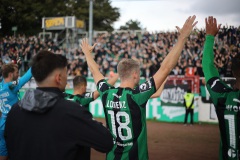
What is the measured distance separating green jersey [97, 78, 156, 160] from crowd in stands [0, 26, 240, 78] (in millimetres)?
12772

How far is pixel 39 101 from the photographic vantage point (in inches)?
82.1

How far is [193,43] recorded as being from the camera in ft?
60.8

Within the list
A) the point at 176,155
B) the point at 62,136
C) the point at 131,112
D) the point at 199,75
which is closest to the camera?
the point at 62,136

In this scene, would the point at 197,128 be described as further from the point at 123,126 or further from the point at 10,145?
the point at 10,145

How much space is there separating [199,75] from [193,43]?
3056 millimetres

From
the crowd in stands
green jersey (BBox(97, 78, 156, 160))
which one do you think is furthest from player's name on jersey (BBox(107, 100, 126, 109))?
the crowd in stands

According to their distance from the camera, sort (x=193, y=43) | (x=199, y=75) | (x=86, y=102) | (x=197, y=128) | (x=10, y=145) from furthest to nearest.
Answer: (x=193, y=43) → (x=199, y=75) → (x=197, y=128) → (x=86, y=102) → (x=10, y=145)

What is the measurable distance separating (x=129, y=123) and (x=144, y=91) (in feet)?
1.51

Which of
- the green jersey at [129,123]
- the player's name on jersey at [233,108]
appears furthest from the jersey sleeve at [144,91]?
the player's name on jersey at [233,108]

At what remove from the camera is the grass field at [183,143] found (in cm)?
855

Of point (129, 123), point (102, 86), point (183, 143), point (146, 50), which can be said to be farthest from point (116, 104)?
point (146, 50)

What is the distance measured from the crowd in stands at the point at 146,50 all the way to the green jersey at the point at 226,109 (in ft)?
44.0

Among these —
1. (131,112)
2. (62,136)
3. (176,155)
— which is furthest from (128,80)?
(176,155)

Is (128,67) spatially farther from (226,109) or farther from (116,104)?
(226,109)
